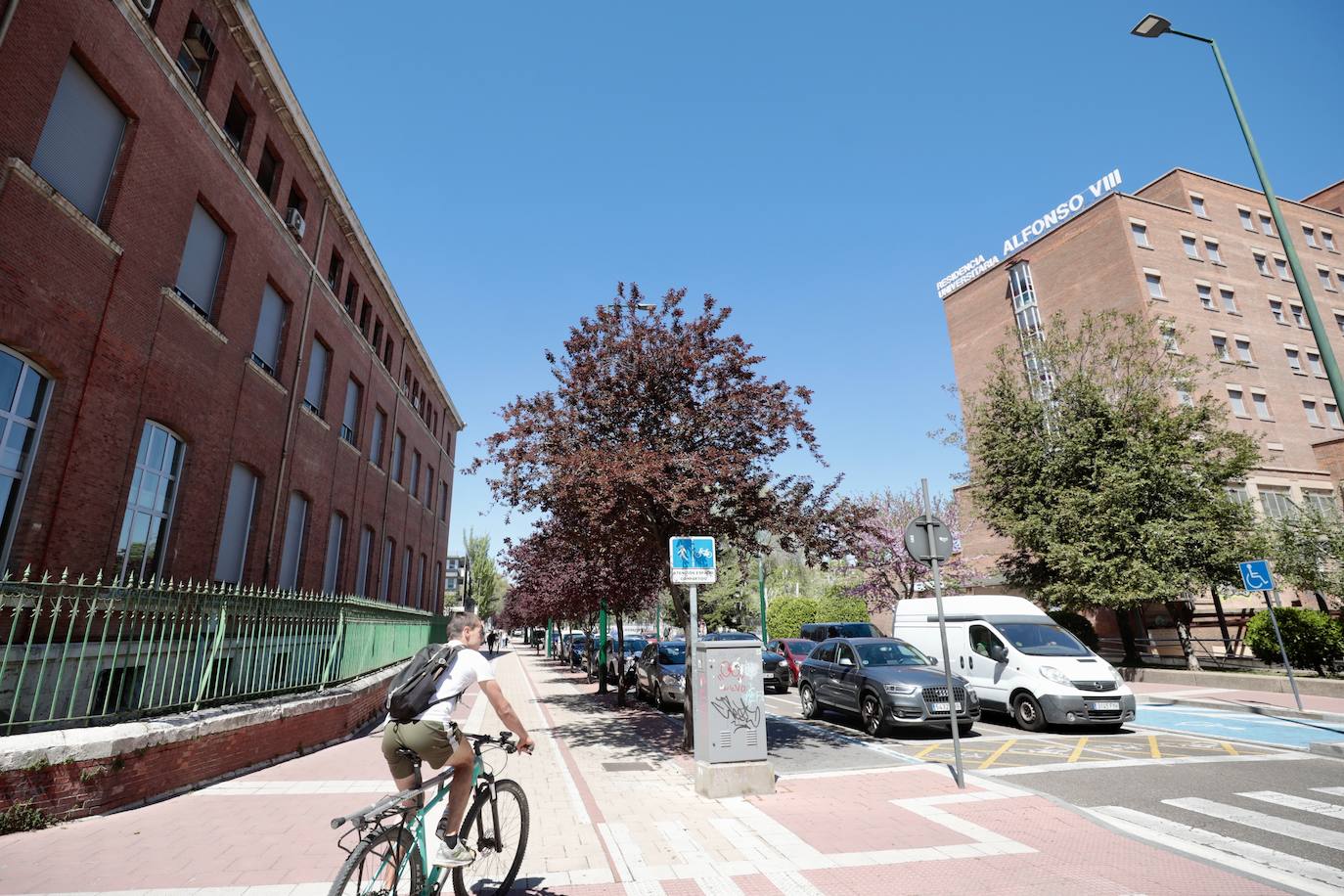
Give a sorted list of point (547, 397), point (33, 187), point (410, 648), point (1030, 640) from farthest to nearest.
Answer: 1. point (410, 648)
2. point (1030, 640)
3. point (547, 397)
4. point (33, 187)

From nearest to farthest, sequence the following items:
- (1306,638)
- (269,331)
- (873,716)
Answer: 1. (873,716)
2. (269,331)
3. (1306,638)

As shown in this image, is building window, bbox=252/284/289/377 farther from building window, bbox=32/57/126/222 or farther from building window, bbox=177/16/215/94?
building window, bbox=32/57/126/222

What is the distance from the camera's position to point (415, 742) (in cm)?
402

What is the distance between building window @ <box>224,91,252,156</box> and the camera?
45.8ft

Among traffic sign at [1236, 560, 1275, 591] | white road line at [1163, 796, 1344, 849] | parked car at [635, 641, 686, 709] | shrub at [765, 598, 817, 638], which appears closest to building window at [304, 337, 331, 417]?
parked car at [635, 641, 686, 709]

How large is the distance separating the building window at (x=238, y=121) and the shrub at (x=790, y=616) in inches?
1347

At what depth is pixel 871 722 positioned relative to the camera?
38.4 ft

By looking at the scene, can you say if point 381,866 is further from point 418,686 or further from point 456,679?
point 456,679

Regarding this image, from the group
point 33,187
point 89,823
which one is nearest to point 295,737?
point 89,823

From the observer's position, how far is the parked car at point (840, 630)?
22656 mm

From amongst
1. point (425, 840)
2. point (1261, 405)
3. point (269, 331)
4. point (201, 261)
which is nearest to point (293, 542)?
point (269, 331)

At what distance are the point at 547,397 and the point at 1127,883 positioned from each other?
29.3 ft

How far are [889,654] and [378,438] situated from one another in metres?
19.3

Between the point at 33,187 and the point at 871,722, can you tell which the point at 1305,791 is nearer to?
the point at 871,722
